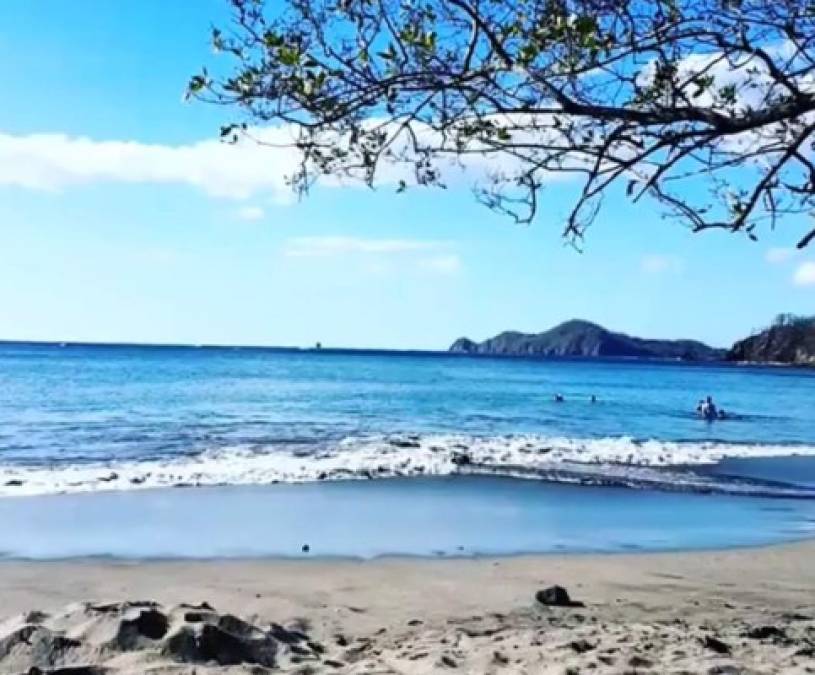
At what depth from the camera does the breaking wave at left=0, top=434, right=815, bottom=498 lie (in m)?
16.1

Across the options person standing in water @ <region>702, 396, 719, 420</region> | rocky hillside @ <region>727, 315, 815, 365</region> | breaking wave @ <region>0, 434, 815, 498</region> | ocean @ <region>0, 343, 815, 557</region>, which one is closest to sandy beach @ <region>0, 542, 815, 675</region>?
ocean @ <region>0, 343, 815, 557</region>

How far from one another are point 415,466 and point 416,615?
11561 millimetres

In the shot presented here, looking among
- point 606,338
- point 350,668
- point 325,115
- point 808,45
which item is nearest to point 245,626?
point 350,668

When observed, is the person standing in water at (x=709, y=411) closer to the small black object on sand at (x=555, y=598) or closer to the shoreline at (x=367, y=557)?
the shoreline at (x=367, y=557)

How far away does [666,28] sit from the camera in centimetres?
475

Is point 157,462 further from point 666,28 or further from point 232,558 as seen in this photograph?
point 666,28

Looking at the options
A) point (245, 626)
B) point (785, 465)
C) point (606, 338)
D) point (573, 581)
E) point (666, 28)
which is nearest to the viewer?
point (666, 28)

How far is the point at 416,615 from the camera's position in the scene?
7.32 m

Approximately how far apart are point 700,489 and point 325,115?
13.8 m

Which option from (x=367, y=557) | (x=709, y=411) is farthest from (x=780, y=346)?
(x=367, y=557)

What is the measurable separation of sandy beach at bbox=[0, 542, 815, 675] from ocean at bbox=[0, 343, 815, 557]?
121cm

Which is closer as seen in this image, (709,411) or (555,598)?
(555,598)

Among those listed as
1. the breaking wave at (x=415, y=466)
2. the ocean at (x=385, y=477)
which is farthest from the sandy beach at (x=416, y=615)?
the breaking wave at (x=415, y=466)

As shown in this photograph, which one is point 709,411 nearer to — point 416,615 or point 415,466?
point 415,466
